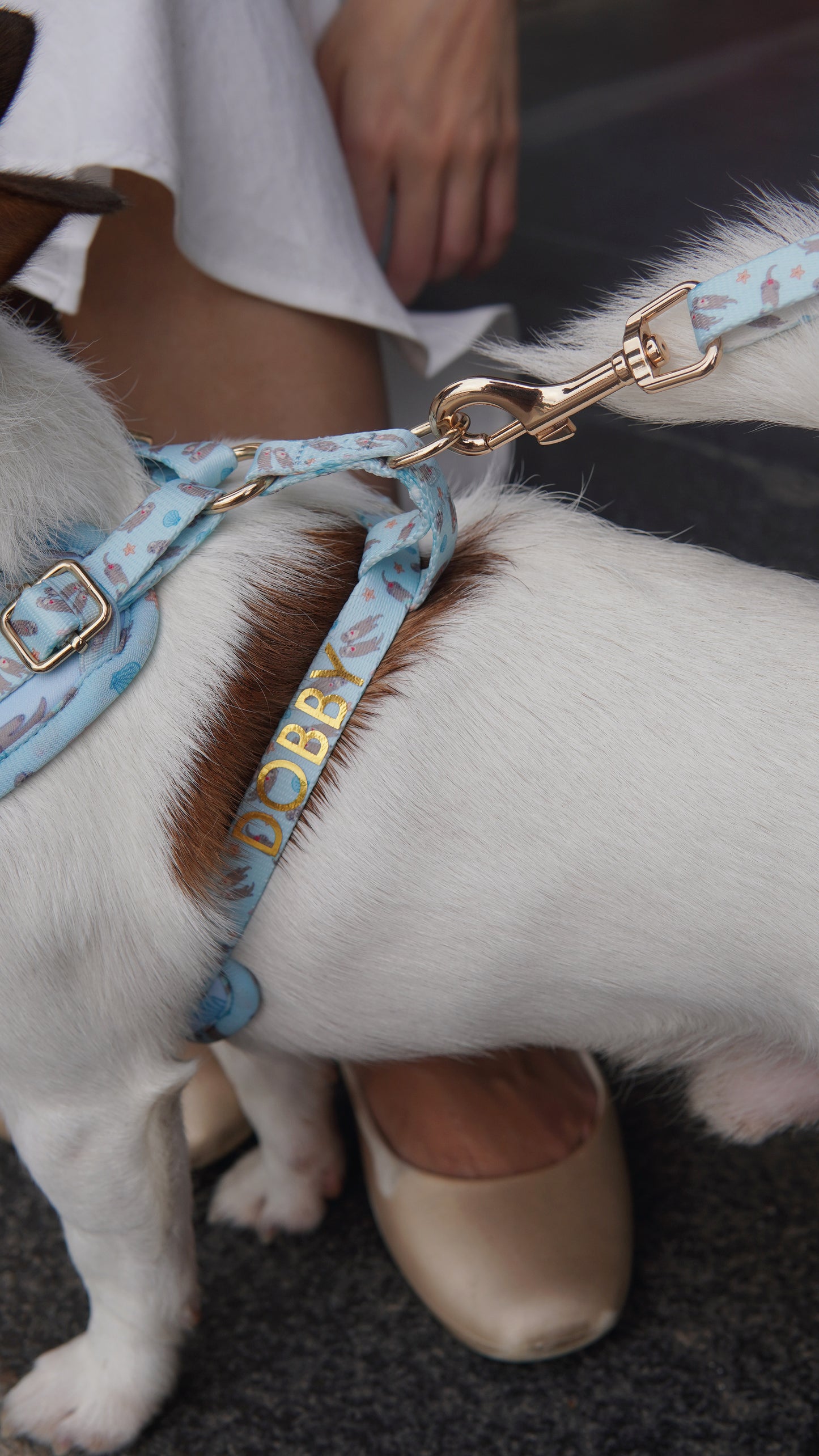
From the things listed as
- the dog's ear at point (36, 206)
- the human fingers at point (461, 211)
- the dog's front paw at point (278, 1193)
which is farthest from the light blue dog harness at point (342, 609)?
the human fingers at point (461, 211)

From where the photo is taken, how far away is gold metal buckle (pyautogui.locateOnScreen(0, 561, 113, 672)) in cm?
69

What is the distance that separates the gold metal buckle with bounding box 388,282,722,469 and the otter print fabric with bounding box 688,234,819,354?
0.01 m

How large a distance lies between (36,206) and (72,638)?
9.6 inches

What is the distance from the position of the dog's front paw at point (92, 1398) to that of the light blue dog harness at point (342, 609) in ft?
1.17

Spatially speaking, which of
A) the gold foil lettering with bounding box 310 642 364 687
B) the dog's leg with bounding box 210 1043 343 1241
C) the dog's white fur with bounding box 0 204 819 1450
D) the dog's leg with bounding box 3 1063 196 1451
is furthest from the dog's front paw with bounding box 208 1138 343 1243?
the gold foil lettering with bounding box 310 642 364 687

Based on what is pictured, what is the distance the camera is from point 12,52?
2.06 feet

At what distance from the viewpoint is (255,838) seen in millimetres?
758

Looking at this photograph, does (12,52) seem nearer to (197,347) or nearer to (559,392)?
(559,392)

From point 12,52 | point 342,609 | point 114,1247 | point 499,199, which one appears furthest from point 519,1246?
point 499,199

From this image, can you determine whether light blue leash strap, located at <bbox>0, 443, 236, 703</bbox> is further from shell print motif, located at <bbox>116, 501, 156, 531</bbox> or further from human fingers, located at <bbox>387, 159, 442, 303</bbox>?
human fingers, located at <bbox>387, 159, 442, 303</bbox>

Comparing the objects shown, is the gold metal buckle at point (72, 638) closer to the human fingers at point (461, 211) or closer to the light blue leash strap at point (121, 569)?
the light blue leash strap at point (121, 569)

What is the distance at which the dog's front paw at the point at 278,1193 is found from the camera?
3.87 ft

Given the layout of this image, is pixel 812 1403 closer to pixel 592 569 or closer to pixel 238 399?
pixel 592 569

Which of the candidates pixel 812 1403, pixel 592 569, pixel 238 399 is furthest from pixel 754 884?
pixel 238 399
